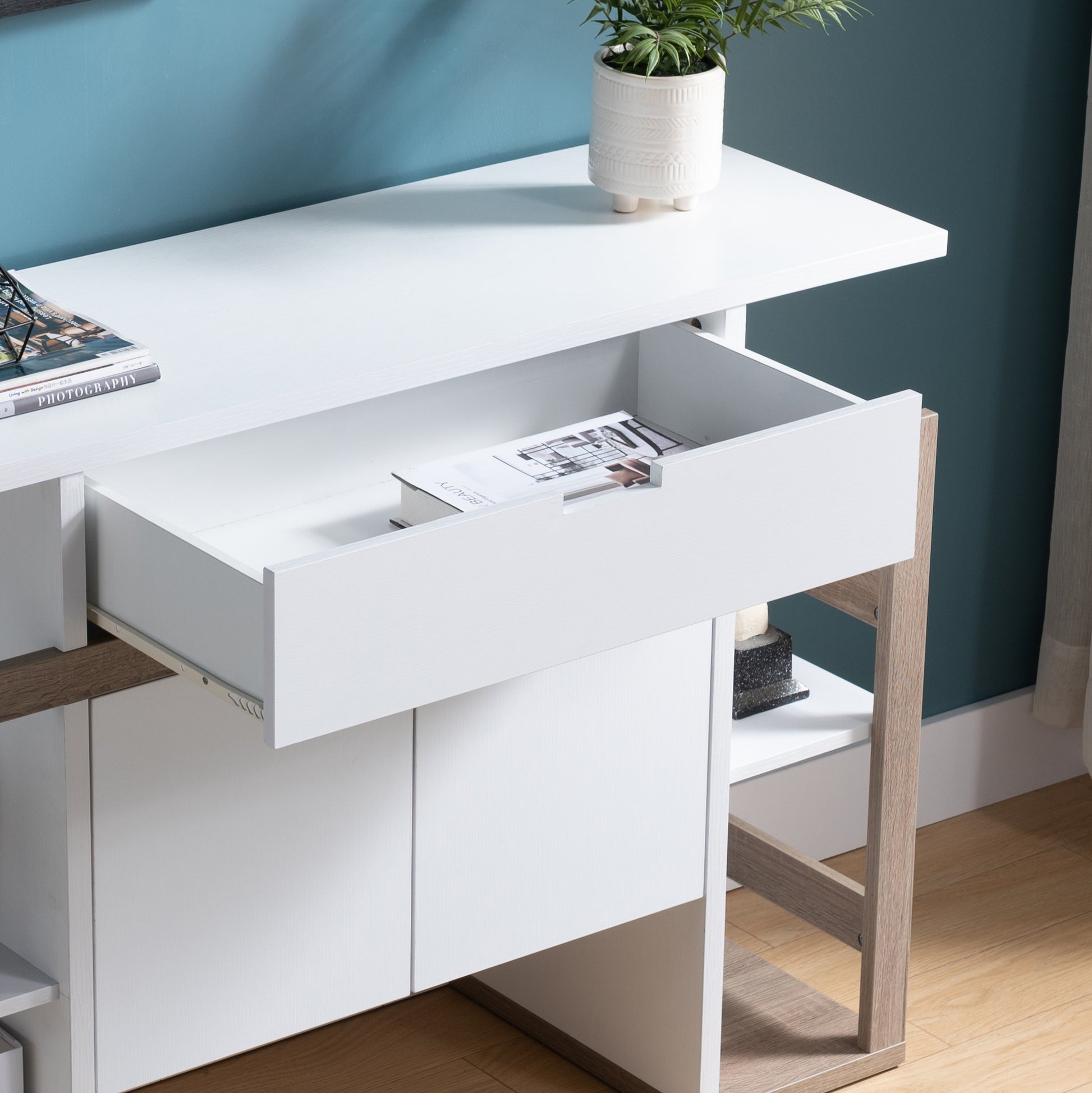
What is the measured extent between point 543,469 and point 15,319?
0.45m

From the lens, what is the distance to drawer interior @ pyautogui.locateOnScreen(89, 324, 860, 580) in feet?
5.58

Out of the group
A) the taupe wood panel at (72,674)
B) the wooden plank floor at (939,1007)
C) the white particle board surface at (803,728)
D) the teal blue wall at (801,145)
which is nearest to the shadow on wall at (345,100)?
the teal blue wall at (801,145)

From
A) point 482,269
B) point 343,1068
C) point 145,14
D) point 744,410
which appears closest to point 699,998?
point 343,1068

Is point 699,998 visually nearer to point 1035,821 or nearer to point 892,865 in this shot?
point 892,865

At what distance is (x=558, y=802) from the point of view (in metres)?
1.87

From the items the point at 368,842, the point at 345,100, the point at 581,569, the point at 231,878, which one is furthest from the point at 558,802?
the point at 345,100

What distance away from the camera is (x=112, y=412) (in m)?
1.51

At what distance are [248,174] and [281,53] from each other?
0.38ft

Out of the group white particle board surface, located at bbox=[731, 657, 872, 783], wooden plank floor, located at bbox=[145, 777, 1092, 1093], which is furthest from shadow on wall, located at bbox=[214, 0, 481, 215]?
wooden plank floor, located at bbox=[145, 777, 1092, 1093]

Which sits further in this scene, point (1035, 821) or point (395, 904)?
point (1035, 821)

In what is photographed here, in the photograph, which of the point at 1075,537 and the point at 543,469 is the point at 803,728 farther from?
the point at 1075,537

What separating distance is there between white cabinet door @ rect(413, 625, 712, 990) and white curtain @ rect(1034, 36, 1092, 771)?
890 millimetres

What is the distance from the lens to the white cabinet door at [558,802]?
1795 mm

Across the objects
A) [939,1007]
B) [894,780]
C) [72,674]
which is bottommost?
[939,1007]
